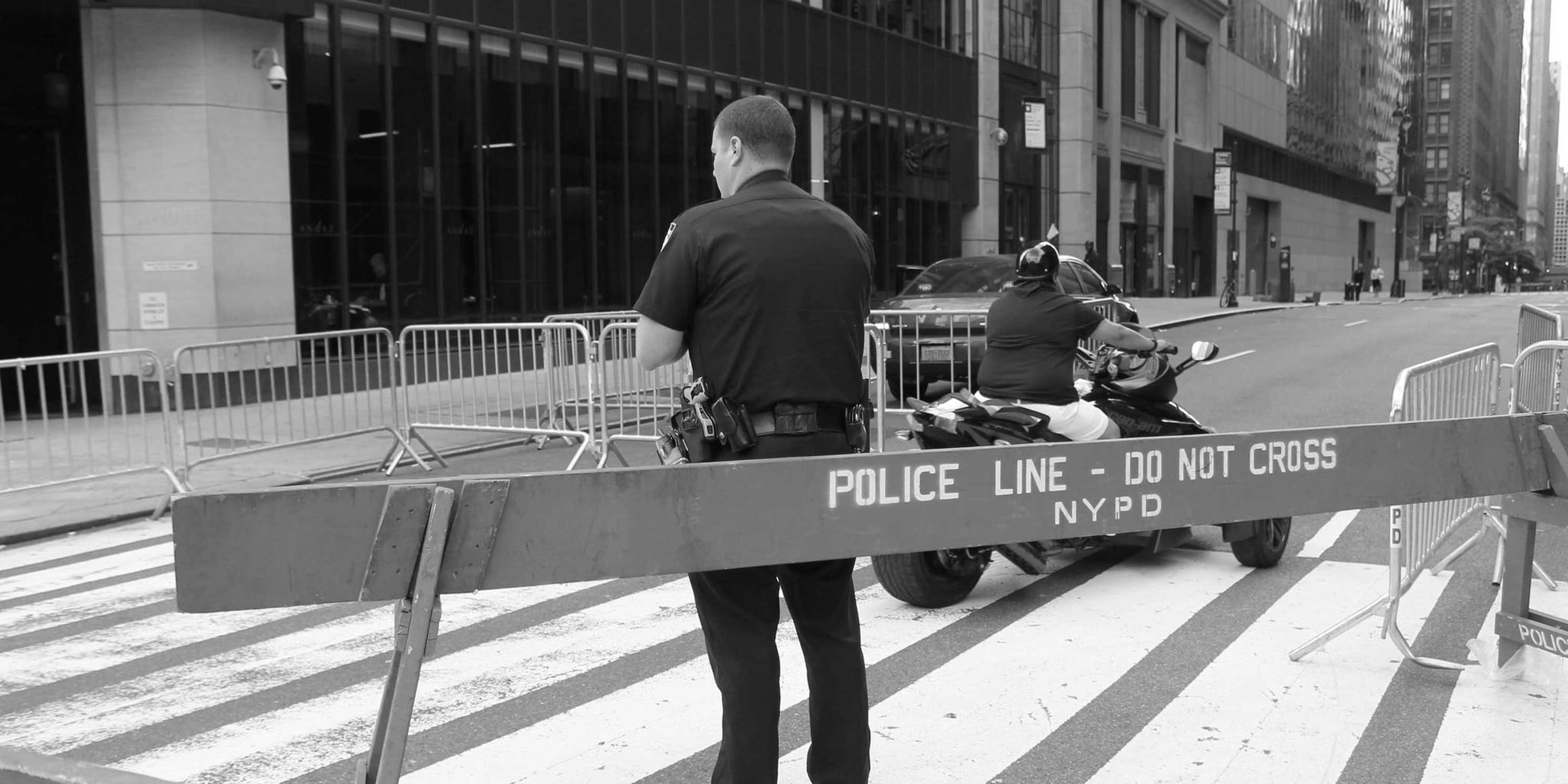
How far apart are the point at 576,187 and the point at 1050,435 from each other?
15.1m

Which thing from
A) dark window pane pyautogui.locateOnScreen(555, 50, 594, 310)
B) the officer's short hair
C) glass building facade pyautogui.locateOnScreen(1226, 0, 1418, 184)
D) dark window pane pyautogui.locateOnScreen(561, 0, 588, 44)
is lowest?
the officer's short hair

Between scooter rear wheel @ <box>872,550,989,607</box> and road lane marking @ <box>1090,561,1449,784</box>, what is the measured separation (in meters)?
1.30

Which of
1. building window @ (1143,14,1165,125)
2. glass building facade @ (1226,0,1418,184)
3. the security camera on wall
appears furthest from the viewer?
glass building facade @ (1226,0,1418,184)

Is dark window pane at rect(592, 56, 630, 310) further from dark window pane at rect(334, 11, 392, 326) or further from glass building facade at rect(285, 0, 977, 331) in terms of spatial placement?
dark window pane at rect(334, 11, 392, 326)

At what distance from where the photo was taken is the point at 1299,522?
338 inches

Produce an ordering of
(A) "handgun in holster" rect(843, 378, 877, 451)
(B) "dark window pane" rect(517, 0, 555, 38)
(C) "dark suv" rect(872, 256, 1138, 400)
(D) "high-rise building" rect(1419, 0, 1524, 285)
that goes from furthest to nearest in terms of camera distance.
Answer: (D) "high-rise building" rect(1419, 0, 1524, 285) → (B) "dark window pane" rect(517, 0, 555, 38) → (C) "dark suv" rect(872, 256, 1138, 400) → (A) "handgun in holster" rect(843, 378, 877, 451)

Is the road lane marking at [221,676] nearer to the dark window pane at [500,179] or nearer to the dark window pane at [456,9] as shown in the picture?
the dark window pane at [500,179]

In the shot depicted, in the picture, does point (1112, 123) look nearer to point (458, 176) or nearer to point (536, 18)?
point (536, 18)

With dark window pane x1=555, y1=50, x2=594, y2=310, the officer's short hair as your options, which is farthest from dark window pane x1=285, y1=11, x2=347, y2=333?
the officer's short hair

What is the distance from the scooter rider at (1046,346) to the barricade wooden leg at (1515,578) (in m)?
1.94

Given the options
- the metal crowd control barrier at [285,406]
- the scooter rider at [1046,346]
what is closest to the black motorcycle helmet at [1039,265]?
the scooter rider at [1046,346]

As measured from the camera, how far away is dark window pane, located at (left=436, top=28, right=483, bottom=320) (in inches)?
714

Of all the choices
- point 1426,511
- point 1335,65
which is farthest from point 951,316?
point 1335,65

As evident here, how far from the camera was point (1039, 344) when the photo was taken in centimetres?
670
